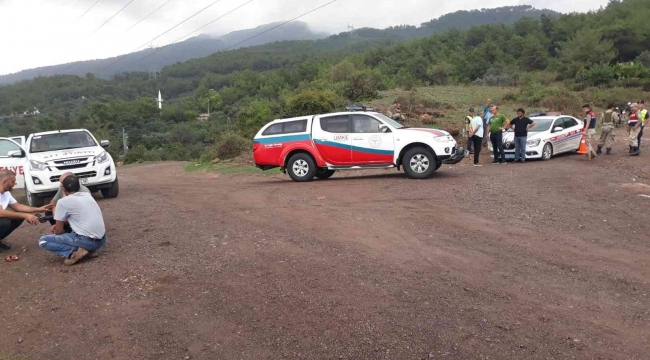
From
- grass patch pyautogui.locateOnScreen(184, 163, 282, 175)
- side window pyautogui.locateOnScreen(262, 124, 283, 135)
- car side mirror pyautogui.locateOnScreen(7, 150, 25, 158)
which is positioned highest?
side window pyautogui.locateOnScreen(262, 124, 283, 135)

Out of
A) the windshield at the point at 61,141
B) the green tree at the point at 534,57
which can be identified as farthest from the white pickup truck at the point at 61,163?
the green tree at the point at 534,57

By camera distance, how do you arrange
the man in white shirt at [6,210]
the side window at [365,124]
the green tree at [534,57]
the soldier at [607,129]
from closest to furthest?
the man in white shirt at [6,210] → the side window at [365,124] → the soldier at [607,129] → the green tree at [534,57]

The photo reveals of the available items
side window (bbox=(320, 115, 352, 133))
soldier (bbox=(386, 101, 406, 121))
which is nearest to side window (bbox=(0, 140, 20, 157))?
side window (bbox=(320, 115, 352, 133))

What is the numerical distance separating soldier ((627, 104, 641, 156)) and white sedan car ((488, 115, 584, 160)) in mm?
1774

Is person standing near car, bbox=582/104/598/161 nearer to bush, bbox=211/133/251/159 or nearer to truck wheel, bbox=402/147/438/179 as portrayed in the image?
truck wheel, bbox=402/147/438/179

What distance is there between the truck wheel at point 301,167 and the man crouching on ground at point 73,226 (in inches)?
307

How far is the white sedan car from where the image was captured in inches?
696

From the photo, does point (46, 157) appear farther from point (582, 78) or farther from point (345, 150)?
point (582, 78)

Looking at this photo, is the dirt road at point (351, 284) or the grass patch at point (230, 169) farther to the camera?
the grass patch at point (230, 169)

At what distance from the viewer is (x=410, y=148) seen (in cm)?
1356

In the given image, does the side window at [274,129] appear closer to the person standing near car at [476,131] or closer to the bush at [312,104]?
the person standing near car at [476,131]

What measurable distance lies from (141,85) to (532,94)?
369 feet

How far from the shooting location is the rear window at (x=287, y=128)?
14422 mm

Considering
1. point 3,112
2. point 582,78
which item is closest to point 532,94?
point 582,78
